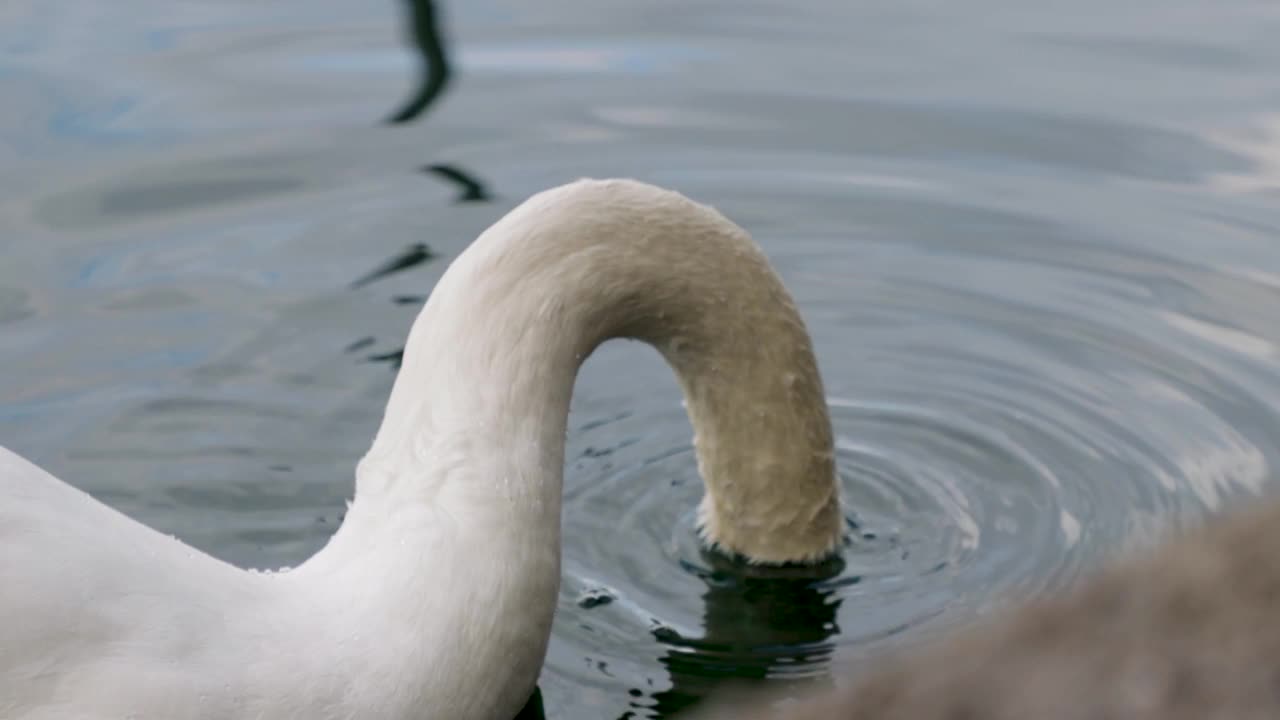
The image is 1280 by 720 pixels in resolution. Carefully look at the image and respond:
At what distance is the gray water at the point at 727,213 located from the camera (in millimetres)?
4109

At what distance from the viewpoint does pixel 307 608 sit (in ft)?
9.78

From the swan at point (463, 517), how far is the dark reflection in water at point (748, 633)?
0.15 feet

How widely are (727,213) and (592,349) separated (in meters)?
2.21

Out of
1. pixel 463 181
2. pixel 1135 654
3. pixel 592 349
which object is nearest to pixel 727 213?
pixel 463 181

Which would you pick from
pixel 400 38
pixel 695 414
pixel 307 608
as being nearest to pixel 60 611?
pixel 307 608

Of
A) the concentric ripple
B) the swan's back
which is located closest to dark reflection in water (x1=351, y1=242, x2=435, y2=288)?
the concentric ripple

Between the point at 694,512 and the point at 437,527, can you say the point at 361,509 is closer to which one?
the point at 437,527

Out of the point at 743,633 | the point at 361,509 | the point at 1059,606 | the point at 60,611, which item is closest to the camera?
the point at 1059,606

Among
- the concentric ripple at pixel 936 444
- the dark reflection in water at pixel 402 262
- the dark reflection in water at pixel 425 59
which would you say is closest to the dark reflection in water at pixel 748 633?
the concentric ripple at pixel 936 444

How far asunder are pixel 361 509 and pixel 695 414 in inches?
33.5

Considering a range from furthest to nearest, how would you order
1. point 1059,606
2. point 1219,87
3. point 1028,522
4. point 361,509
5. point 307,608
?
point 1219,87
point 1028,522
point 361,509
point 307,608
point 1059,606

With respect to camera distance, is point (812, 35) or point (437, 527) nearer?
point (437, 527)

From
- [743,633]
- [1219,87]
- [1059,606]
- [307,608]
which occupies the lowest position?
[743,633]

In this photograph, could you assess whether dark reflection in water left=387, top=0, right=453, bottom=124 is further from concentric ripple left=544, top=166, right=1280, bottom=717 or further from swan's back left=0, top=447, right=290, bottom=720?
swan's back left=0, top=447, right=290, bottom=720
